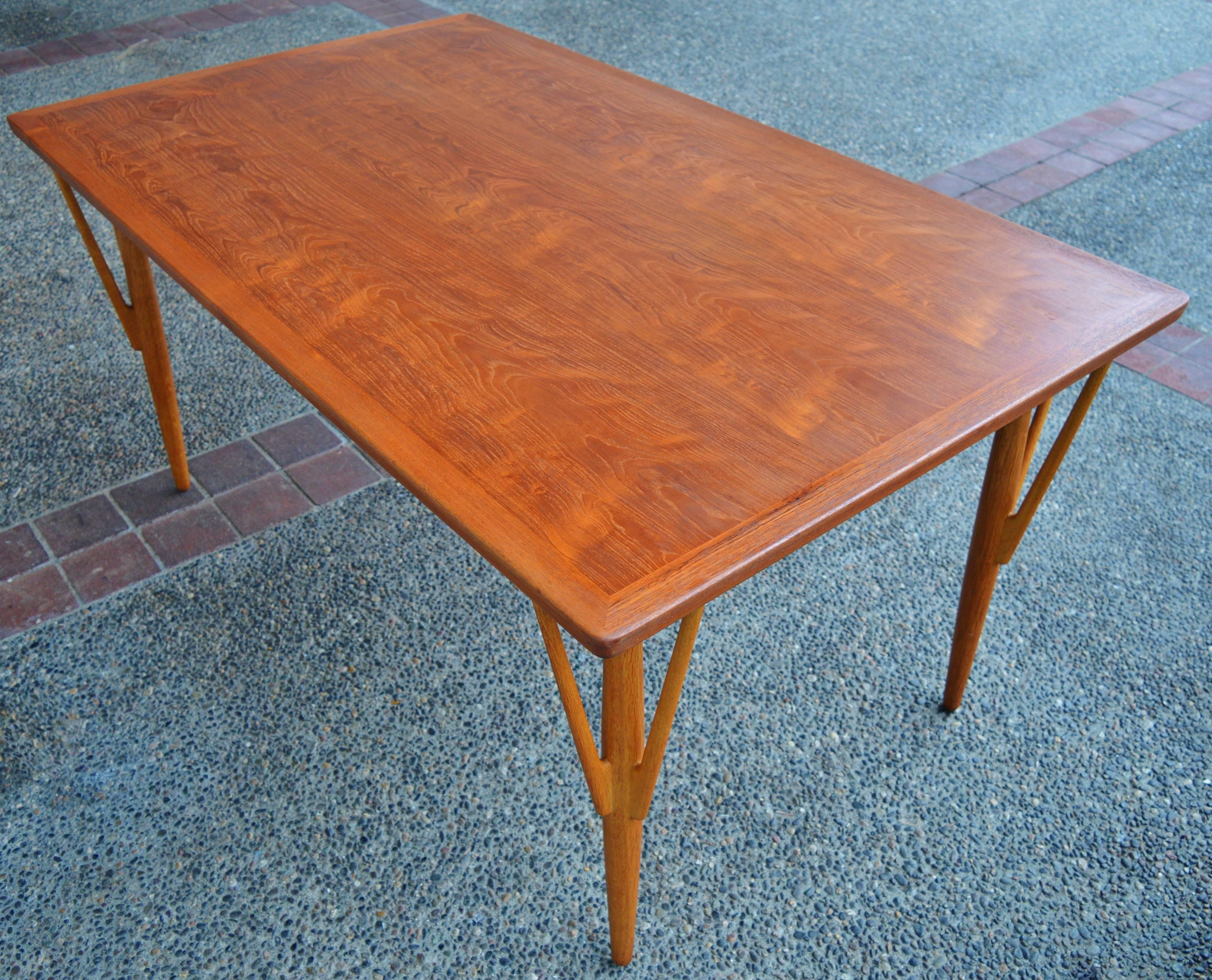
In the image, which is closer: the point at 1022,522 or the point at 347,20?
the point at 1022,522

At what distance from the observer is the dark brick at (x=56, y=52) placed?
4.03 meters

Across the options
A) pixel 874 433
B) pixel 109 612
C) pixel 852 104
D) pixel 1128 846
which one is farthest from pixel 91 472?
pixel 852 104

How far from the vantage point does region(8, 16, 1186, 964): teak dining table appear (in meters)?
0.99

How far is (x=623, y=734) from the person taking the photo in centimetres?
106

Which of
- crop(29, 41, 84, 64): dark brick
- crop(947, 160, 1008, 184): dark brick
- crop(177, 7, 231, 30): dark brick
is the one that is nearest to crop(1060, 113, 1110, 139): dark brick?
crop(947, 160, 1008, 184): dark brick

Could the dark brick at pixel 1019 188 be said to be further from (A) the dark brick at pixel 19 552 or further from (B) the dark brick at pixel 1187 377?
(A) the dark brick at pixel 19 552

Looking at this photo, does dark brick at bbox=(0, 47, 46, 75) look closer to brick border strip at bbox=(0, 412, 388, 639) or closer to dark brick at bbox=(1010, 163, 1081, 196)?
brick border strip at bbox=(0, 412, 388, 639)

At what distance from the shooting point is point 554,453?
104 centimetres

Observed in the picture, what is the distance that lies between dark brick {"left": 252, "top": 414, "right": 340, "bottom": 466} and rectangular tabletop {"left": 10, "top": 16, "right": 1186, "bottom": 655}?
2.46 feet

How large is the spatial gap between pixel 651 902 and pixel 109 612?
1.16 m

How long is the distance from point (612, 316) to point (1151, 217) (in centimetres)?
268

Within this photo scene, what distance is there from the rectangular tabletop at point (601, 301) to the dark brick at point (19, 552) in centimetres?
79

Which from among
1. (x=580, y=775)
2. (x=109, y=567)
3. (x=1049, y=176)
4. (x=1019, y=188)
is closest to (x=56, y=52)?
(x=109, y=567)

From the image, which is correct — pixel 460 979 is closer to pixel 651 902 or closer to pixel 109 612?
pixel 651 902
